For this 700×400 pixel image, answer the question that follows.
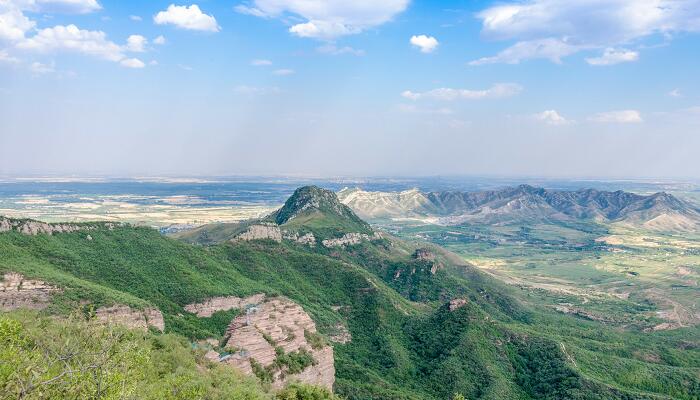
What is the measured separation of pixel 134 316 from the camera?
79.3 meters

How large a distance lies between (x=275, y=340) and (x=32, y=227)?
62508 millimetres

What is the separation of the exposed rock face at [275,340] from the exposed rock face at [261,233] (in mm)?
68530

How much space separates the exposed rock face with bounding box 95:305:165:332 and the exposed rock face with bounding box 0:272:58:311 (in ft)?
29.6

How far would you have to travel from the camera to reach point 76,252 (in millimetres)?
106625

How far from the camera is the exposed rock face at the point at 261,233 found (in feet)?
543

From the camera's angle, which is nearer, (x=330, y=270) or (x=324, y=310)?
(x=324, y=310)

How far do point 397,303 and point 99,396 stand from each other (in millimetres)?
110981

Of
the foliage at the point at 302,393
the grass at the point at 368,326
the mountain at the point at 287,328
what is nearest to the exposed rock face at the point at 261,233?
the mountain at the point at 287,328

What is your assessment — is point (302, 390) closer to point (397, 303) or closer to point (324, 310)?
point (324, 310)

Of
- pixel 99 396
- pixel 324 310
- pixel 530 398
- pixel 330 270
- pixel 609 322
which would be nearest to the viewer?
pixel 99 396

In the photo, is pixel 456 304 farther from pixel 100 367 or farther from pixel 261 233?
pixel 100 367

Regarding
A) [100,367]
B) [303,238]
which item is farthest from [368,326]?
[100,367]

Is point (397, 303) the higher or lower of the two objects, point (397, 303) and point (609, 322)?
the higher

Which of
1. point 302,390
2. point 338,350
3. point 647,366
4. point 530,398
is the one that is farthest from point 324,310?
point 647,366
